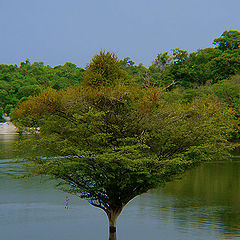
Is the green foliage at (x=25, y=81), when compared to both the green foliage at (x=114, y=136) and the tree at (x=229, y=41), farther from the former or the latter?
the green foliage at (x=114, y=136)

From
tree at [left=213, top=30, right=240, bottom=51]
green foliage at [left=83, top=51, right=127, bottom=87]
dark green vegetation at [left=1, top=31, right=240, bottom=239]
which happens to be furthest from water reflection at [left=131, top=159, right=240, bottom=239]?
tree at [left=213, top=30, right=240, bottom=51]

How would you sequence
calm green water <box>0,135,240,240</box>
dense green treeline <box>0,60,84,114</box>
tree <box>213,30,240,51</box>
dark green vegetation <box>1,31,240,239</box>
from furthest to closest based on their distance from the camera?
dense green treeline <box>0,60,84,114</box> < tree <box>213,30,240,51</box> < calm green water <box>0,135,240,240</box> < dark green vegetation <box>1,31,240,239</box>

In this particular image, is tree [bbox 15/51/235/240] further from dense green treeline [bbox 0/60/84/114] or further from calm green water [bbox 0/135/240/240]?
dense green treeline [bbox 0/60/84/114]

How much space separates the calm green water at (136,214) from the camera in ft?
60.4

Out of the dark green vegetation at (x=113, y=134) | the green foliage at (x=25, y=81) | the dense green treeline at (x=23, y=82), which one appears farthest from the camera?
the green foliage at (x=25, y=81)

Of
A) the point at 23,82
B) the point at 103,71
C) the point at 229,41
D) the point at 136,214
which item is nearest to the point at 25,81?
the point at 23,82

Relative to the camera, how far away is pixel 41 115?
1441 cm

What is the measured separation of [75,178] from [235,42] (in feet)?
237

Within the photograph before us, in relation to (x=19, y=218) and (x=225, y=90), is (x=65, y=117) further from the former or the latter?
(x=225, y=90)

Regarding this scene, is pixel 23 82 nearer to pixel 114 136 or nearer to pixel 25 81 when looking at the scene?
pixel 25 81

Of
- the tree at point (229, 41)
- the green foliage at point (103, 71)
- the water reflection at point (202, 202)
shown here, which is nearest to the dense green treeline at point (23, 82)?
Answer: the tree at point (229, 41)

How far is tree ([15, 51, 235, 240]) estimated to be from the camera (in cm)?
1360

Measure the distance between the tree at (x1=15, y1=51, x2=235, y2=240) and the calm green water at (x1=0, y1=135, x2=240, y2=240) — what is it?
9.97 ft

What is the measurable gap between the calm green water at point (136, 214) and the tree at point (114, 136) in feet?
9.97
